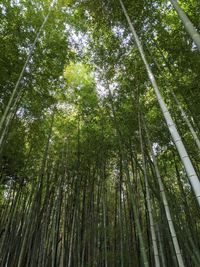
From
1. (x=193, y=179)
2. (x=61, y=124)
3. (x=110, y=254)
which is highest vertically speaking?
(x=61, y=124)

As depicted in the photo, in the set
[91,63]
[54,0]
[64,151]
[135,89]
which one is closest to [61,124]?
[64,151]

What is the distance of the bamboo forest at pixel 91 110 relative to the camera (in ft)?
14.5

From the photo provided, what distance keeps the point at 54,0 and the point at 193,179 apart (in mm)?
4857

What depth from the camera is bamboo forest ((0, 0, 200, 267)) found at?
14.5 ft

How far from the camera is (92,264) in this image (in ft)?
18.2

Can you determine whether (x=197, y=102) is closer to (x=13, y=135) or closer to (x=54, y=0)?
(x=54, y=0)

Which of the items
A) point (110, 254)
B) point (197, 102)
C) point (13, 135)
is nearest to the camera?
point (197, 102)

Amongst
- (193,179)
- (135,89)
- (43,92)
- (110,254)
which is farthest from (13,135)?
(193,179)

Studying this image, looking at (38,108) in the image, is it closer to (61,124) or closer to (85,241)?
(61,124)

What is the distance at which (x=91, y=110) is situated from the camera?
6242mm

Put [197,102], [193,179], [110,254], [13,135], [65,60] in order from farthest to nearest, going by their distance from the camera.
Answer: [110,254] → [13,135] → [65,60] → [197,102] → [193,179]

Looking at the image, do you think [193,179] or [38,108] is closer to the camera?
[193,179]

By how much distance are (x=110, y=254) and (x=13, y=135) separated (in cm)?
394

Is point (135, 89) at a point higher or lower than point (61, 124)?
lower
